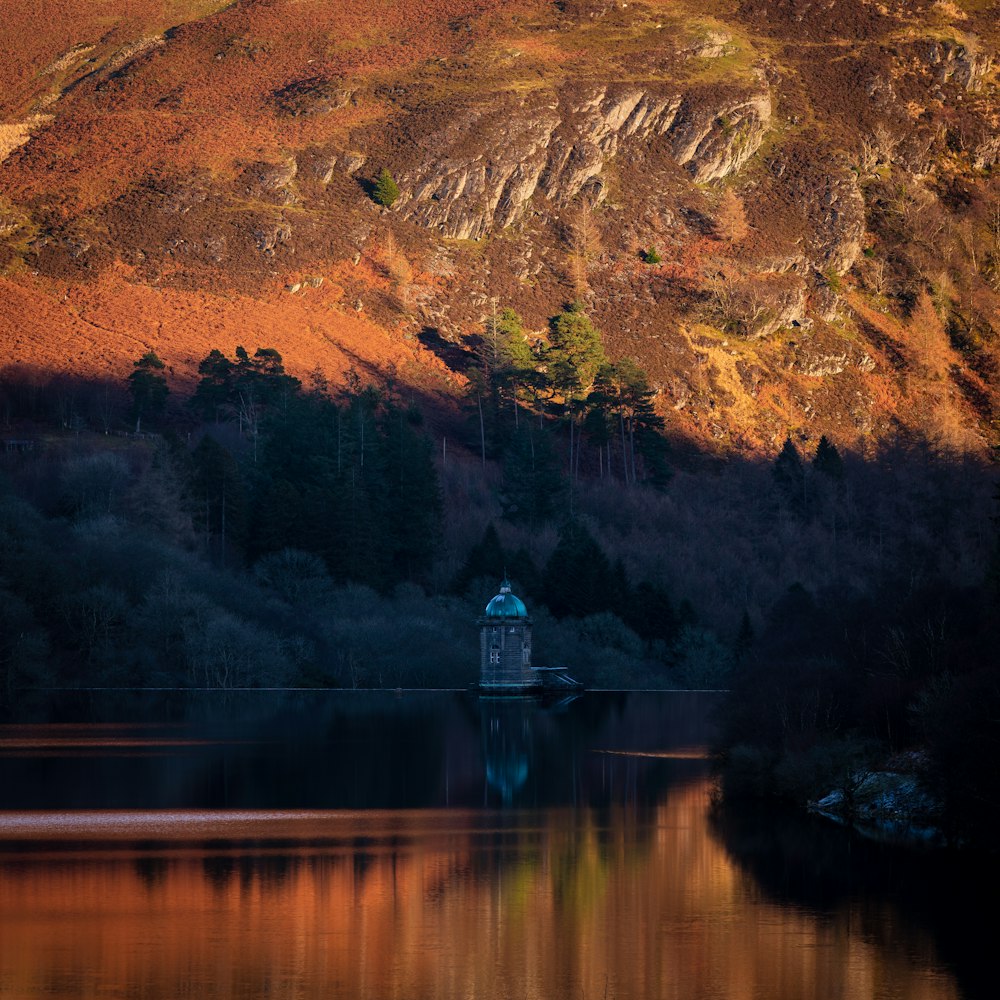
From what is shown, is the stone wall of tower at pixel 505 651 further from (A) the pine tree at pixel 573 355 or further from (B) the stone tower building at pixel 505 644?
(A) the pine tree at pixel 573 355

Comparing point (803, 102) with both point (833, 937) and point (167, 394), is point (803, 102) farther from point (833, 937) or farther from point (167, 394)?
point (833, 937)

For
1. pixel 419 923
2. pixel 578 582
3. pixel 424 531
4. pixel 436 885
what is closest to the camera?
pixel 419 923

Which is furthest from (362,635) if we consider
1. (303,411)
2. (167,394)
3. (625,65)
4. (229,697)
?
(625,65)

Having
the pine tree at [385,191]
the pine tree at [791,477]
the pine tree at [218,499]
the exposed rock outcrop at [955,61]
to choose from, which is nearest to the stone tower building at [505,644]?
the pine tree at [218,499]

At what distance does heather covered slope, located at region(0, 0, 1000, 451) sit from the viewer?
125 metres

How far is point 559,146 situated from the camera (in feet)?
475

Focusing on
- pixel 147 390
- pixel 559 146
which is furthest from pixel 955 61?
pixel 147 390

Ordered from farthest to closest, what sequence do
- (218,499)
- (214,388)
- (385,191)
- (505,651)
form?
(385,191) → (214,388) → (218,499) → (505,651)

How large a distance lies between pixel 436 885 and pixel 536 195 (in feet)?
382

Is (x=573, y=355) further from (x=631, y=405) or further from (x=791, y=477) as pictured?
(x=791, y=477)

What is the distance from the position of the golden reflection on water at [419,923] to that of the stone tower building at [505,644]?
40.5 m

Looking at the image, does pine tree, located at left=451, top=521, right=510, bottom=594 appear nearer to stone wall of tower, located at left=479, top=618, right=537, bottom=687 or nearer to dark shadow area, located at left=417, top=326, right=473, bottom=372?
stone wall of tower, located at left=479, top=618, right=537, bottom=687

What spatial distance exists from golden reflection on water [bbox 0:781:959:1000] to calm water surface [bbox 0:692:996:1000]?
67mm

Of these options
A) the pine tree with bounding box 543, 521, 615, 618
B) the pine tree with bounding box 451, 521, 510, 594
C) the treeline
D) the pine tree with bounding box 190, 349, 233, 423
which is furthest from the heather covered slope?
the pine tree with bounding box 543, 521, 615, 618
